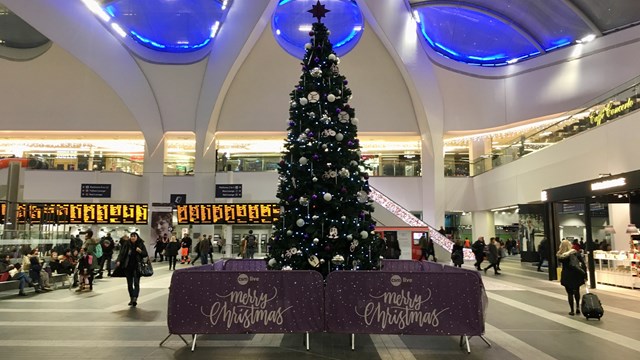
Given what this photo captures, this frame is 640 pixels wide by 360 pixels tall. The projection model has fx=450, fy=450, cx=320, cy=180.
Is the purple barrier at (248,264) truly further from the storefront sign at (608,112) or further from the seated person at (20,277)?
the storefront sign at (608,112)

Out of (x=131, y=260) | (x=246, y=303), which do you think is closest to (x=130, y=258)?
(x=131, y=260)

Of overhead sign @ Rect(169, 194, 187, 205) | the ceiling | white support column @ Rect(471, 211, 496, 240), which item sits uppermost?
the ceiling

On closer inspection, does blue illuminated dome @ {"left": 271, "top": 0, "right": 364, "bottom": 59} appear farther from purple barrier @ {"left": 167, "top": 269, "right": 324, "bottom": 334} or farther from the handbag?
purple barrier @ {"left": 167, "top": 269, "right": 324, "bottom": 334}

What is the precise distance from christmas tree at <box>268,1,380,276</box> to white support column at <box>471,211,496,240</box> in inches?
911

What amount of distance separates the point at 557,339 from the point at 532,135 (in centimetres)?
1698

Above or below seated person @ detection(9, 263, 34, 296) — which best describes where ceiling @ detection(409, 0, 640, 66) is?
above

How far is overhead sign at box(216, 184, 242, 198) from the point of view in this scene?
1081 inches

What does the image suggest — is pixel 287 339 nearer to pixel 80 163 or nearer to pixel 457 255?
pixel 457 255

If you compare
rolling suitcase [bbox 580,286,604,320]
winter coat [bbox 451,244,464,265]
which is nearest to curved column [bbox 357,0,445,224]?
winter coat [bbox 451,244,464,265]

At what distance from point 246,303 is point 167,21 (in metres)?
27.1

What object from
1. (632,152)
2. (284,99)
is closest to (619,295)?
(632,152)

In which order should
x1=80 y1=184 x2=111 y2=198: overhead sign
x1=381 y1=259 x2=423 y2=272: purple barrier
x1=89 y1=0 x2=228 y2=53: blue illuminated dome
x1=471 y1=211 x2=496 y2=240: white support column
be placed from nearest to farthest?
x1=381 y1=259 x2=423 y2=272: purple barrier < x1=80 y1=184 x2=111 y2=198: overhead sign < x1=89 y1=0 x2=228 y2=53: blue illuminated dome < x1=471 y1=211 x2=496 y2=240: white support column

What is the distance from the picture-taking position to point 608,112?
50.9 feet

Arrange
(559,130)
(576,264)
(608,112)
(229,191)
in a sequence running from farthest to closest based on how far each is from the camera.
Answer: (229,191) < (559,130) < (608,112) < (576,264)
